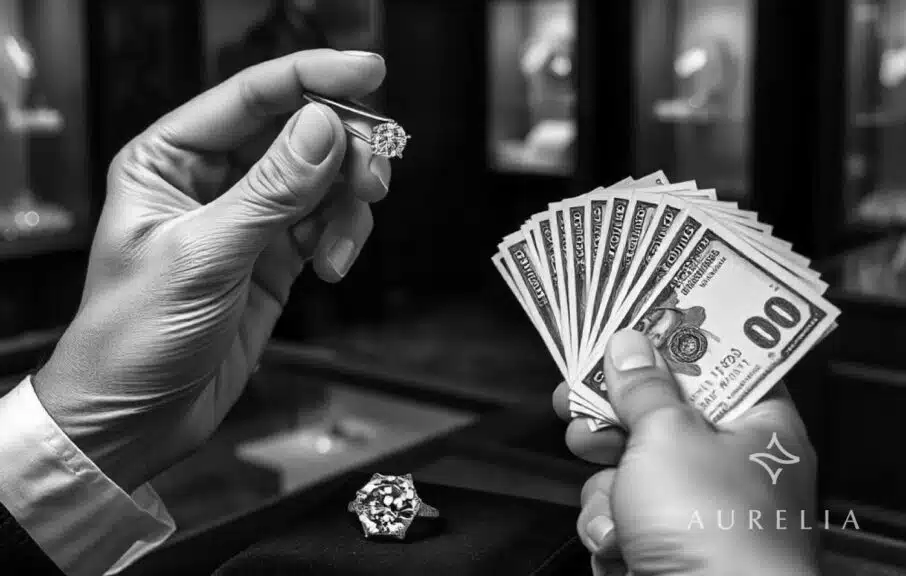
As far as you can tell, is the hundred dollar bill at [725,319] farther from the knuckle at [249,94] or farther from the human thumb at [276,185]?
the knuckle at [249,94]

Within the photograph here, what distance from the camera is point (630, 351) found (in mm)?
985

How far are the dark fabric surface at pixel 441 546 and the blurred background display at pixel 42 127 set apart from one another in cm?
Answer: 362

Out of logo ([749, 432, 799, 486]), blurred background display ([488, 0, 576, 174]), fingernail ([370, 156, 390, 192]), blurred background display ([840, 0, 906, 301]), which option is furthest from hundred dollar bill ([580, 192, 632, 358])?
blurred background display ([488, 0, 576, 174])

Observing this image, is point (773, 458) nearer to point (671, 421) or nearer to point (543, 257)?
point (671, 421)

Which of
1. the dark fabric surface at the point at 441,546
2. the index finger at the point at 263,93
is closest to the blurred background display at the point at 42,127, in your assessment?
the index finger at the point at 263,93

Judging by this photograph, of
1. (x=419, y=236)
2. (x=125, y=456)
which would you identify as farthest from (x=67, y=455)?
(x=419, y=236)

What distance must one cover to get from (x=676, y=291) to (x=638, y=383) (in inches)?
4.9

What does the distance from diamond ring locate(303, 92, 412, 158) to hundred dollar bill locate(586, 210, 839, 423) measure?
1.17 ft

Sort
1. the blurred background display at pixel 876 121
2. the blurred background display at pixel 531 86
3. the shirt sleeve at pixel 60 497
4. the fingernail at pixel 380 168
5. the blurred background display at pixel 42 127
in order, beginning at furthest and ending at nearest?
1. the blurred background display at pixel 531 86
2. the blurred background display at pixel 42 127
3. the blurred background display at pixel 876 121
4. the fingernail at pixel 380 168
5. the shirt sleeve at pixel 60 497

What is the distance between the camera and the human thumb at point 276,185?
4.07ft

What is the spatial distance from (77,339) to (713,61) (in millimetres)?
3434

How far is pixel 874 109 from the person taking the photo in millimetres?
3730

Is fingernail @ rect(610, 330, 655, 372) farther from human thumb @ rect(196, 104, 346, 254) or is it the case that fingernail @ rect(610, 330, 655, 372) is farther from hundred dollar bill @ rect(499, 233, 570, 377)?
human thumb @ rect(196, 104, 346, 254)

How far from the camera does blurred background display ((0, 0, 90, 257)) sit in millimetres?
4316
